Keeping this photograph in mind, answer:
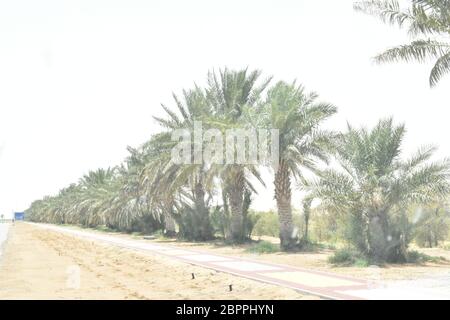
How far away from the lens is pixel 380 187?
15.8 metres

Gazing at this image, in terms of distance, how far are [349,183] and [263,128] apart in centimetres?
534

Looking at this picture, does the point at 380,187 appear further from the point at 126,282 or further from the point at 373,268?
the point at 126,282

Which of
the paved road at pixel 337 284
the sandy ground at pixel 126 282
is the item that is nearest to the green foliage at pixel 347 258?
the paved road at pixel 337 284

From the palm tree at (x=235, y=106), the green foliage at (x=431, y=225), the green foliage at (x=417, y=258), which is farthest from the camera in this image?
the palm tree at (x=235, y=106)

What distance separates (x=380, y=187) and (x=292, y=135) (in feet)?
18.5

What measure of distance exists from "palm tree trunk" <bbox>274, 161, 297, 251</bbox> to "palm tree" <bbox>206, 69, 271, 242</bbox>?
9.27 feet

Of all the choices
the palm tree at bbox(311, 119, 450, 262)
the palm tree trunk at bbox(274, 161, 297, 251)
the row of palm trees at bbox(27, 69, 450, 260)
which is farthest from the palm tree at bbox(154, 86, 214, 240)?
the palm tree at bbox(311, 119, 450, 262)

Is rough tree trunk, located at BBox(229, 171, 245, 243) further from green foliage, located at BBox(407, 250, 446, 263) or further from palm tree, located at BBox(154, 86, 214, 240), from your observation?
green foliage, located at BBox(407, 250, 446, 263)

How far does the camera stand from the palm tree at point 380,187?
15.7 metres

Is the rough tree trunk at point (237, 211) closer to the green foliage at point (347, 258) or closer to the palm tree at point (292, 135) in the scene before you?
the palm tree at point (292, 135)

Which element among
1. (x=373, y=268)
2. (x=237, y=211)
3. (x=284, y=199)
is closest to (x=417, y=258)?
(x=373, y=268)

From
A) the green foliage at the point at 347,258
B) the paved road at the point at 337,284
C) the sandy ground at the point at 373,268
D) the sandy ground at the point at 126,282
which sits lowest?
the sandy ground at the point at 126,282

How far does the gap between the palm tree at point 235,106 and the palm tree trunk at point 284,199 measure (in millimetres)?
2825

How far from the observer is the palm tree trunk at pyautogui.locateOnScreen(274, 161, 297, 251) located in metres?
21.3
